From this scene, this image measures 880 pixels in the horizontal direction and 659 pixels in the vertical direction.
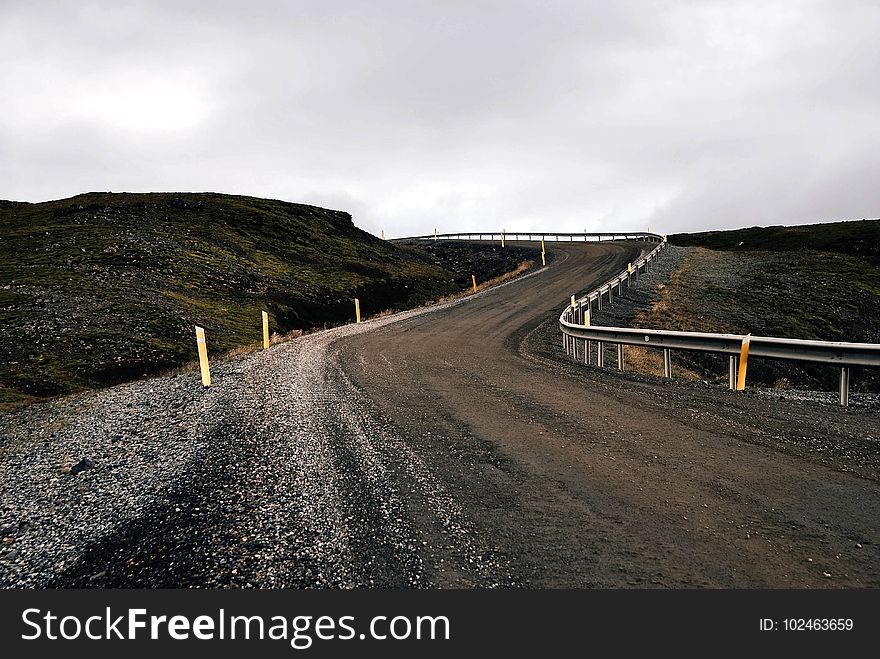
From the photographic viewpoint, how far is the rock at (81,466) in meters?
6.48

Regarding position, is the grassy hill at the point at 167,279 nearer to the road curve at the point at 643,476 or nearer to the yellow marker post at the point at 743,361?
the road curve at the point at 643,476

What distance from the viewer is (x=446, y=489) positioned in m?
5.06

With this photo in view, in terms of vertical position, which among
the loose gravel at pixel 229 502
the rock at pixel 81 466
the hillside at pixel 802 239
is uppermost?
the hillside at pixel 802 239

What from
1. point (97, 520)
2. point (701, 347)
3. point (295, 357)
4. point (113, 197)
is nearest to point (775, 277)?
point (701, 347)

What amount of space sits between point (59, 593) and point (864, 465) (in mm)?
7010

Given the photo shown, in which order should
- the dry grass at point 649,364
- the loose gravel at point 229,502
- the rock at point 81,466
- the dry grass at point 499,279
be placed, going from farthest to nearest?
the dry grass at point 499,279 → the dry grass at point 649,364 → the rock at point 81,466 → the loose gravel at point 229,502

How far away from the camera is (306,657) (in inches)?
119

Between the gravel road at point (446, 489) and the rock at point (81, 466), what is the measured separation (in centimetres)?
10

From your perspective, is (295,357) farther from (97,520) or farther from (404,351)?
(97,520)

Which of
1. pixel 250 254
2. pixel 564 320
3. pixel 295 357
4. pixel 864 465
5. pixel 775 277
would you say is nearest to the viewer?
pixel 864 465

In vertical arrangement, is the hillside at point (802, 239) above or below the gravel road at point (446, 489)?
above

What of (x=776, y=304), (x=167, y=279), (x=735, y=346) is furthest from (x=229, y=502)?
(x=167, y=279)

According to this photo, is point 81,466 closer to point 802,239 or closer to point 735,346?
point 735,346

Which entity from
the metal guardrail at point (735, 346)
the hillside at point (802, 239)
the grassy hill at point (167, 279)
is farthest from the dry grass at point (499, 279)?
the hillside at point (802, 239)
